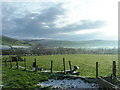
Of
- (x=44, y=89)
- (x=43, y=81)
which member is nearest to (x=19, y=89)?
(x=44, y=89)

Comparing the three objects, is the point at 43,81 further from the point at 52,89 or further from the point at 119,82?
the point at 119,82

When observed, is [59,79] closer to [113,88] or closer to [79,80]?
[79,80]

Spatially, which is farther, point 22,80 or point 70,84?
point 22,80

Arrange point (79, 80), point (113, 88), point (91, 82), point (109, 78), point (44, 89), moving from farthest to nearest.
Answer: point (79, 80) < point (91, 82) < point (109, 78) < point (44, 89) < point (113, 88)

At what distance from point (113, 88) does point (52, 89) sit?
14.6ft

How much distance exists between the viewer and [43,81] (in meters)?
13.2

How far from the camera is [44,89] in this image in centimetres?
997

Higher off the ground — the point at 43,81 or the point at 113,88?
the point at 113,88

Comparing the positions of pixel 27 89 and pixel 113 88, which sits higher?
pixel 113 88

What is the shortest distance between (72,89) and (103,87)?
7.55 feet

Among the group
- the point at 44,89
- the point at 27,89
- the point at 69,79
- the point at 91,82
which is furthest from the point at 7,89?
the point at 91,82

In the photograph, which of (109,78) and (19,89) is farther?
(109,78)

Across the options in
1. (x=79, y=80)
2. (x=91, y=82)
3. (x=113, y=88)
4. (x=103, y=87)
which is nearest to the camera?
(x=113, y=88)

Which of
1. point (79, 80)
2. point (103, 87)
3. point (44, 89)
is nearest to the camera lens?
point (103, 87)
